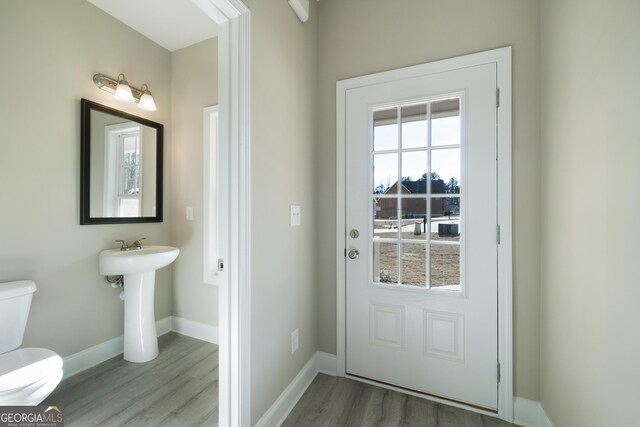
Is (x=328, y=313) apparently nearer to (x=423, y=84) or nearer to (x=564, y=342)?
(x=564, y=342)

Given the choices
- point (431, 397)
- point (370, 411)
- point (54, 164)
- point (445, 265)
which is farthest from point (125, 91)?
point (431, 397)

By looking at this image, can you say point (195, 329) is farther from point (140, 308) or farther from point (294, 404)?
point (294, 404)

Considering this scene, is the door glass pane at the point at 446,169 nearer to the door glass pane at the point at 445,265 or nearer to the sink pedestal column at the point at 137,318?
the door glass pane at the point at 445,265

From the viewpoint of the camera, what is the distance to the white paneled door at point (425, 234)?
5.02 feet

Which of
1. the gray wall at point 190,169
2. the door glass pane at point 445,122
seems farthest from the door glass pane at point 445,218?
the gray wall at point 190,169

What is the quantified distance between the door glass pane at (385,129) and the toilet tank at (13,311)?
2260mm

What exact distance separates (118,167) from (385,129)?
216 centimetres

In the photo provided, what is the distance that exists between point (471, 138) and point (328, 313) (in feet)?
4.95

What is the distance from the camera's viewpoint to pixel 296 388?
5.43ft

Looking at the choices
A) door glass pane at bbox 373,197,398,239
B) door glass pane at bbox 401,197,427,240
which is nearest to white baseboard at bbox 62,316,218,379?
door glass pane at bbox 373,197,398,239

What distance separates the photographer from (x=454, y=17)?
5.21 ft

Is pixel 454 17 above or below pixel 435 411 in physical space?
above

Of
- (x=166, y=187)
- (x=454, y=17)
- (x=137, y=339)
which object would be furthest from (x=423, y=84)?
(x=137, y=339)

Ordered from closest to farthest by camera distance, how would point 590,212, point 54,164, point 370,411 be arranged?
point 590,212, point 370,411, point 54,164
